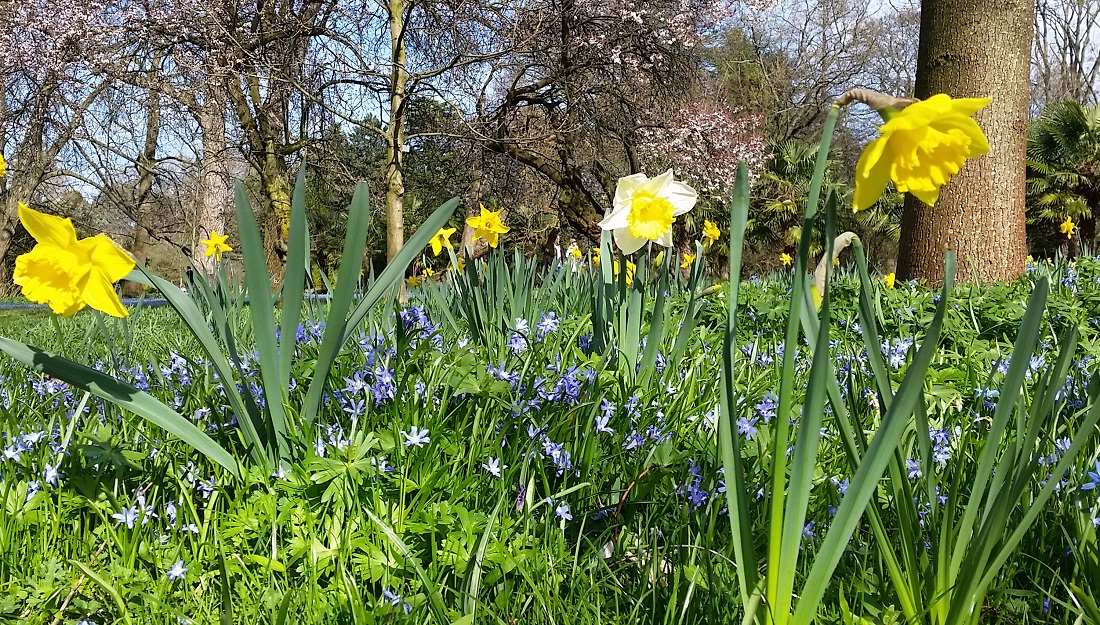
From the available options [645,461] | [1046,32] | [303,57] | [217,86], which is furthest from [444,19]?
[1046,32]

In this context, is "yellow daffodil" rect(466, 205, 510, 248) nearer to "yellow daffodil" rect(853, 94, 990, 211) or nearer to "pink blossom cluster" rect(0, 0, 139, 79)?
"yellow daffodil" rect(853, 94, 990, 211)

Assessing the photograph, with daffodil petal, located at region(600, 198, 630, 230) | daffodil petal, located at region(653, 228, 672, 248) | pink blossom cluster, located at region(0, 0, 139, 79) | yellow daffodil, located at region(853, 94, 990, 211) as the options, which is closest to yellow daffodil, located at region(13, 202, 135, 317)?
daffodil petal, located at region(600, 198, 630, 230)

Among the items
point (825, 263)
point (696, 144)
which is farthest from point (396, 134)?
point (825, 263)

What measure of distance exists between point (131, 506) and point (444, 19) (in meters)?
7.58

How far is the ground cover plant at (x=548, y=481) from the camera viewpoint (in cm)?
88

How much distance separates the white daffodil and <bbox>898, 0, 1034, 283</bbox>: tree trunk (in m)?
3.38

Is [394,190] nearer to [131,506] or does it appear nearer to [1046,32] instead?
[131,506]

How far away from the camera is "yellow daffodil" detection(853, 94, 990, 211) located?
742 mm

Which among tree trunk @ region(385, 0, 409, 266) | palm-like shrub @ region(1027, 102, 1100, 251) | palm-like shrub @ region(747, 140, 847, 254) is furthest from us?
palm-like shrub @ region(747, 140, 847, 254)

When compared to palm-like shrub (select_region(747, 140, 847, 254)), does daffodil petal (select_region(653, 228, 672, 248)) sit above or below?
below

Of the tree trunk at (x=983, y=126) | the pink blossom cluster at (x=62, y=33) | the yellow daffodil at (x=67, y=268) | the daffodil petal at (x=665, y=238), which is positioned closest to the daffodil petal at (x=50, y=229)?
the yellow daffodil at (x=67, y=268)

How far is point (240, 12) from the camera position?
7.68 m

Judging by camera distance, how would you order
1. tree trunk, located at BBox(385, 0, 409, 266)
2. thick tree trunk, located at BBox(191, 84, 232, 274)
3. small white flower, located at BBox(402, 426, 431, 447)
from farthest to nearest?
thick tree trunk, located at BBox(191, 84, 232, 274)
tree trunk, located at BBox(385, 0, 409, 266)
small white flower, located at BBox(402, 426, 431, 447)

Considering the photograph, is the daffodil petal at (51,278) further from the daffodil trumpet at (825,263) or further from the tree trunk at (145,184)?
the tree trunk at (145,184)
